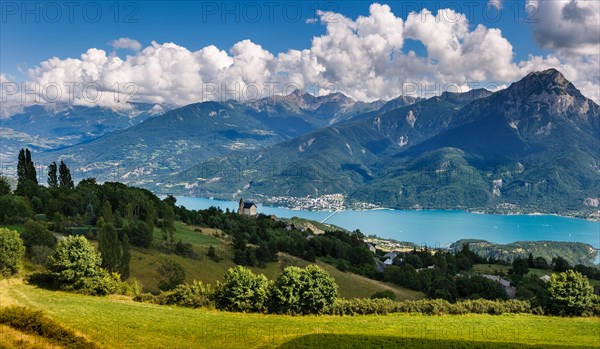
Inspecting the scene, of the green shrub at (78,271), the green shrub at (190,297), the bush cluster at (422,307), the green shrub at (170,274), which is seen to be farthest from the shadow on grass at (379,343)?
the green shrub at (170,274)

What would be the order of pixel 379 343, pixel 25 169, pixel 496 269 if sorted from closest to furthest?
pixel 379 343 → pixel 25 169 → pixel 496 269

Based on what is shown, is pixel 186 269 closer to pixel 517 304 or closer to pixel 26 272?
pixel 26 272

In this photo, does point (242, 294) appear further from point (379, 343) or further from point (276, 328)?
point (379, 343)

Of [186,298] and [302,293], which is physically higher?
[302,293]

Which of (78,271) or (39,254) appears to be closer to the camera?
(78,271)

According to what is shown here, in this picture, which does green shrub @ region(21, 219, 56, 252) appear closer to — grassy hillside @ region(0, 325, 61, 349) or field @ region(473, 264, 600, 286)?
grassy hillside @ region(0, 325, 61, 349)

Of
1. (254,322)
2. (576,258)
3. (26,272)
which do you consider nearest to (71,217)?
(26,272)

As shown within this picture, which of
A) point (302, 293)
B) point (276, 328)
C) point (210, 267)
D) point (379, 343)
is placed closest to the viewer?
point (379, 343)

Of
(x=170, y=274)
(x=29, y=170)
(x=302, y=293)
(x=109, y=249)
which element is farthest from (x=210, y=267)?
(x=29, y=170)
